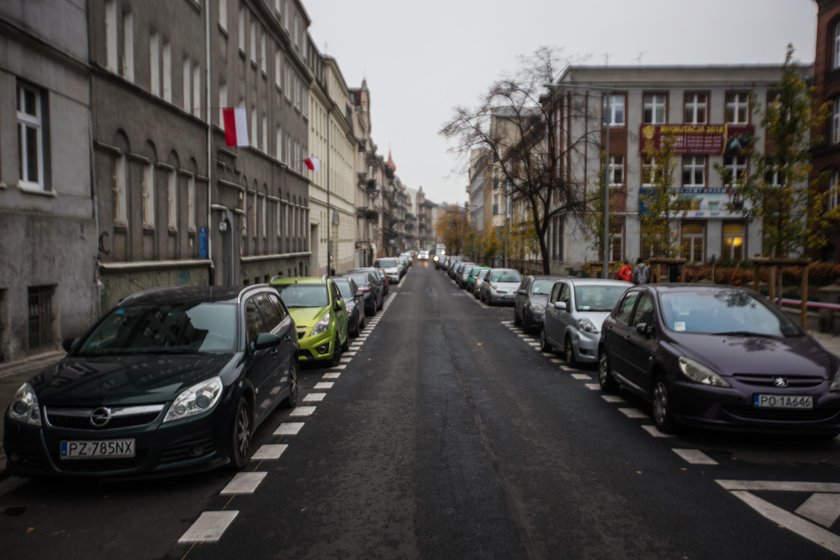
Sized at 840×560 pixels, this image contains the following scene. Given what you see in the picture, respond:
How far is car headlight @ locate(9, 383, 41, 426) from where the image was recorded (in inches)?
219

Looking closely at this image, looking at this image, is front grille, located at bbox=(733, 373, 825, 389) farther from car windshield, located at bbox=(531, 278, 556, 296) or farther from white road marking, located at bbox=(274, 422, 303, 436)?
car windshield, located at bbox=(531, 278, 556, 296)

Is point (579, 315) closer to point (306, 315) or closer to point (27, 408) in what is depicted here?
point (306, 315)

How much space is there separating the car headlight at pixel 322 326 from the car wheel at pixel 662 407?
661 cm

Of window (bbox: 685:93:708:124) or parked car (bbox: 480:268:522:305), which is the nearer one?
parked car (bbox: 480:268:522:305)

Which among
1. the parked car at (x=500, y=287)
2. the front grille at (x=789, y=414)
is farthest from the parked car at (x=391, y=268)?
the front grille at (x=789, y=414)

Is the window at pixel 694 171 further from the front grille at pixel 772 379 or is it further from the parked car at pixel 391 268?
the front grille at pixel 772 379

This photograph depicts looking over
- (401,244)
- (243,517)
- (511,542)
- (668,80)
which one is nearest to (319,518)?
(243,517)

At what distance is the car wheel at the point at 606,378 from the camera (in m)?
10.4

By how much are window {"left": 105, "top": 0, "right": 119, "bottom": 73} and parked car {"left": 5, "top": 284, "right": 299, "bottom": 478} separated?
10.6 meters

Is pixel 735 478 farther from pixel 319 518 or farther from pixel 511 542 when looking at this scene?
pixel 319 518

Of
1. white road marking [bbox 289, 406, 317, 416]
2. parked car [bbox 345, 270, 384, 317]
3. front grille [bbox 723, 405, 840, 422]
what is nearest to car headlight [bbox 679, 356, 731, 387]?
front grille [bbox 723, 405, 840, 422]

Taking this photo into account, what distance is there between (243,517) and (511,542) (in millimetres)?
1982

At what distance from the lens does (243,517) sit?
5.18 m

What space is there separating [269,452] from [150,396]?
1.74m
